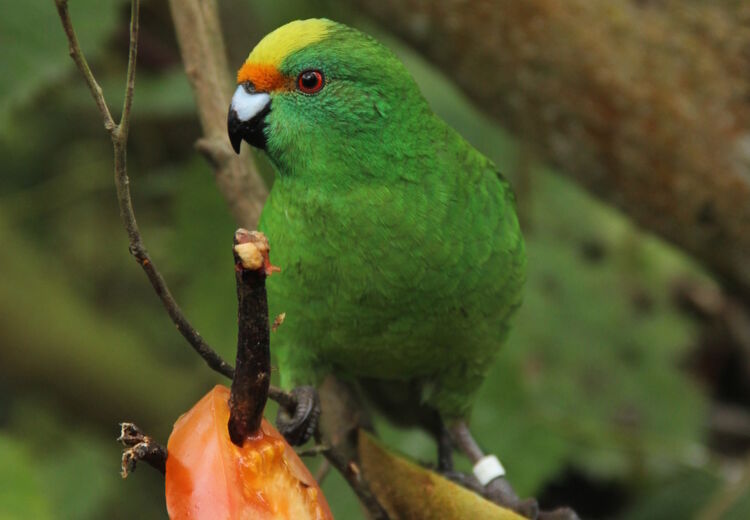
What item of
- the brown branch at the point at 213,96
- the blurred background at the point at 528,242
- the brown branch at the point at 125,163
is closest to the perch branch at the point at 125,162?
the brown branch at the point at 125,163

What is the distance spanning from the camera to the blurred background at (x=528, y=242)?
2.60 m

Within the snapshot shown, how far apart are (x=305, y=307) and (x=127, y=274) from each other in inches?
80.7

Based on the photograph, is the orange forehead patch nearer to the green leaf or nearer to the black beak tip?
the black beak tip

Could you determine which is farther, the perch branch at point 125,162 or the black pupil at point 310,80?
the black pupil at point 310,80

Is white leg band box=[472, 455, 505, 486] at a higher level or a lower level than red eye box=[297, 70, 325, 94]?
lower

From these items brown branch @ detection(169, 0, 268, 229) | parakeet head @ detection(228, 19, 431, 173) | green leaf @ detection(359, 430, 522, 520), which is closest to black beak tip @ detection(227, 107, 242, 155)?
parakeet head @ detection(228, 19, 431, 173)

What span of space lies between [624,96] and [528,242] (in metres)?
0.79

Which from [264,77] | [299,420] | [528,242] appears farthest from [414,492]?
[528,242]

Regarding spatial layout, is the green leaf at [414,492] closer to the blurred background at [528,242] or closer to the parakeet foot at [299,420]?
the parakeet foot at [299,420]

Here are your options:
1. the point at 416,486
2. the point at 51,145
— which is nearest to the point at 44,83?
the point at 51,145

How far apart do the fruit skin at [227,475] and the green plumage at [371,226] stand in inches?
21.5

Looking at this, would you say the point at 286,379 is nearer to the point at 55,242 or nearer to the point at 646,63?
the point at 646,63

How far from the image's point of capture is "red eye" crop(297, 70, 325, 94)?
6.10ft

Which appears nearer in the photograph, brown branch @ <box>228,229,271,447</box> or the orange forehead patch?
brown branch @ <box>228,229,271,447</box>
